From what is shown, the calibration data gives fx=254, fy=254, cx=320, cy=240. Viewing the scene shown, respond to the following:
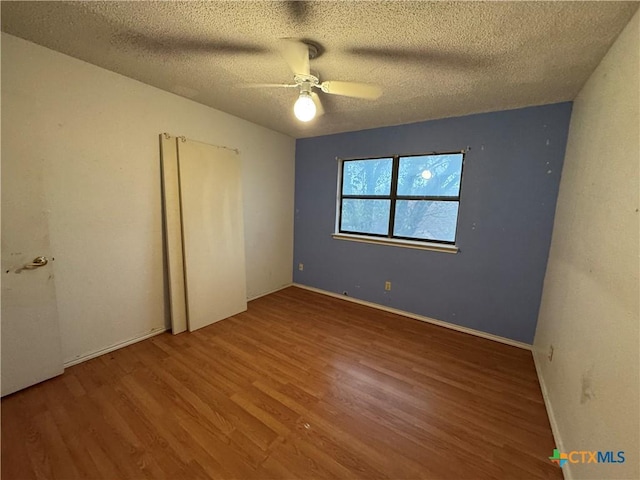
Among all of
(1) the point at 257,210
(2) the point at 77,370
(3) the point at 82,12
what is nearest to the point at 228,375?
(2) the point at 77,370

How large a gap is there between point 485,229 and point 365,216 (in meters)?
1.39

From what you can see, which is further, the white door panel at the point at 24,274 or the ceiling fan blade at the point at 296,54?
the white door panel at the point at 24,274

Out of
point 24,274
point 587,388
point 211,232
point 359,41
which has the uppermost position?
point 359,41

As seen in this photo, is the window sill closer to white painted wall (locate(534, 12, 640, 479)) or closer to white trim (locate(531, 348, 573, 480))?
white painted wall (locate(534, 12, 640, 479))

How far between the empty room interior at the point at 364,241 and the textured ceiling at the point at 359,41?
0.05ft

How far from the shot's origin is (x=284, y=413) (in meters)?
1.62

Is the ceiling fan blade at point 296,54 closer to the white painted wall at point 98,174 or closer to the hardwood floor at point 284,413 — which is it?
the white painted wall at point 98,174

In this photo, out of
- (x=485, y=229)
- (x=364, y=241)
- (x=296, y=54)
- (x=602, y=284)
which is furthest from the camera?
(x=364, y=241)

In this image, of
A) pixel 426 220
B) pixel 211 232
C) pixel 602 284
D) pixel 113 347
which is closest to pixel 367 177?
pixel 426 220

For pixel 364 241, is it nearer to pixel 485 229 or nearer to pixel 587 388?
pixel 485 229

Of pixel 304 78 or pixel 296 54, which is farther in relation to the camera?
pixel 304 78

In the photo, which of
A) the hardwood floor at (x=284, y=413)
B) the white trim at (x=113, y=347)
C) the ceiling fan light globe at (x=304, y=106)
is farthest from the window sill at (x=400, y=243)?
the white trim at (x=113, y=347)

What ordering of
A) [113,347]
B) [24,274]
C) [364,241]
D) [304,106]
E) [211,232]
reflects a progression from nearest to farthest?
[304,106]
[24,274]
[113,347]
[211,232]
[364,241]

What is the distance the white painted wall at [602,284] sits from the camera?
0.95m
